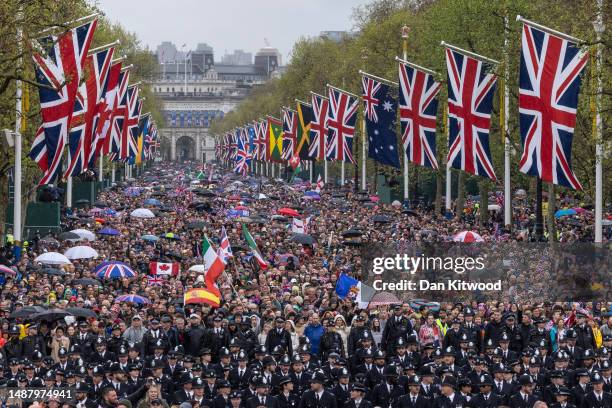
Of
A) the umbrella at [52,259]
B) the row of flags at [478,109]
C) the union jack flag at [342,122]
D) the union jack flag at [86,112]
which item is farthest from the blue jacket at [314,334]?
the union jack flag at [342,122]

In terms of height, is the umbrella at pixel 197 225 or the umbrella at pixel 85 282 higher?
the umbrella at pixel 197 225

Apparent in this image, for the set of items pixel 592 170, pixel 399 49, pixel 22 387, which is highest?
pixel 399 49

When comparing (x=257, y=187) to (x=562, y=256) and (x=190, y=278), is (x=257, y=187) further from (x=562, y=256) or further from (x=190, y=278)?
(x=562, y=256)

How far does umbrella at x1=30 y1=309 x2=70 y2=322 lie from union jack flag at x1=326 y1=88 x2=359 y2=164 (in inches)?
1396

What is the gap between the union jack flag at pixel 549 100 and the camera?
111 ft

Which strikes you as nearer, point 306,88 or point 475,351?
point 475,351

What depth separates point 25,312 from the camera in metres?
28.8

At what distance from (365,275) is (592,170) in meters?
15.0

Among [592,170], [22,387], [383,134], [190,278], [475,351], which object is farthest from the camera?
[383,134]

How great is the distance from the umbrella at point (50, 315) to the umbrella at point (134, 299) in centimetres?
358

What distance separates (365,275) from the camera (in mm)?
31656

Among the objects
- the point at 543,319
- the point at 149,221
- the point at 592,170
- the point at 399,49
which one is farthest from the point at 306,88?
the point at 543,319

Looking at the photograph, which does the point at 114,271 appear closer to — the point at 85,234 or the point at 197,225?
the point at 85,234

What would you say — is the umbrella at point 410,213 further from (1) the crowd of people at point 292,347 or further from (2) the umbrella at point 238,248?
(1) the crowd of people at point 292,347
